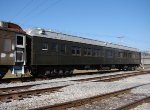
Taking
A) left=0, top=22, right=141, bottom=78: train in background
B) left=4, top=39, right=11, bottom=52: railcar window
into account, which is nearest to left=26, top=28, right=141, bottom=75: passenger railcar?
left=0, top=22, right=141, bottom=78: train in background

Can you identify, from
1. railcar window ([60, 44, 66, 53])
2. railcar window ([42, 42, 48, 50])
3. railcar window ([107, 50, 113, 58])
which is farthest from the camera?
railcar window ([107, 50, 113, 58])

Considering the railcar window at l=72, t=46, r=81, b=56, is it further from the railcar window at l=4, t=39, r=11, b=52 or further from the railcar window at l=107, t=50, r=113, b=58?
the railcar window at l=4, t=39, r=11, b=52

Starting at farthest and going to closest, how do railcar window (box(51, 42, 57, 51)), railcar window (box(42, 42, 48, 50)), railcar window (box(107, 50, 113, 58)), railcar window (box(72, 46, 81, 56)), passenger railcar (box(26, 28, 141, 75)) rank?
railcar window (box(107, 50, 113, 58)) → railcar window (box(72, 46, 81, 56)) → railcar window (box(51, 42, 57, 51)) → railcar window (box(42, 42, 48, 50)) → passenger railcar (box(26, 28, 141, 75))

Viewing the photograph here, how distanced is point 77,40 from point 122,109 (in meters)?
15.3

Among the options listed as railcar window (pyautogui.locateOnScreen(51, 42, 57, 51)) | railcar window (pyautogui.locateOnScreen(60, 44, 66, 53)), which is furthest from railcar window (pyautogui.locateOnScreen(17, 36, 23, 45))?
railcar window (pyautogui.locateOnScreen(60, 44, 66, 53))

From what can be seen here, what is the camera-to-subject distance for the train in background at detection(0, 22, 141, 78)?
49.8 feet

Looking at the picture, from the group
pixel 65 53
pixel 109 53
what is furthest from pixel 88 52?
pixel 109 53

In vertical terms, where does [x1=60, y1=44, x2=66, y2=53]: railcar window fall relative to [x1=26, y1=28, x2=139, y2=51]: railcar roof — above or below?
below

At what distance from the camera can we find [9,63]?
1501 centimetres

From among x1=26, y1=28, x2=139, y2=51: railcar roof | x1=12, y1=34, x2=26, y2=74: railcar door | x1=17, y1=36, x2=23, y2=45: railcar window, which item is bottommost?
x1=12, y1=34, x2=26, y2=74: railcar door

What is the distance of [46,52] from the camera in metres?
18.4

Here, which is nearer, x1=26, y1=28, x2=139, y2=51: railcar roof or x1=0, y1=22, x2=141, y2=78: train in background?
x1=0, y1=22, x2=141, y2=78: train in background

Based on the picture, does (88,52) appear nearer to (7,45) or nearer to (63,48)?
(63,48)

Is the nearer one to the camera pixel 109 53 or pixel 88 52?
pixel 88 52
